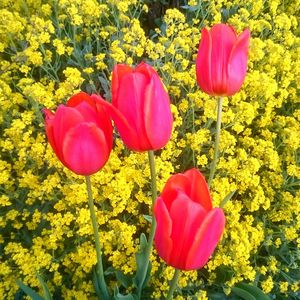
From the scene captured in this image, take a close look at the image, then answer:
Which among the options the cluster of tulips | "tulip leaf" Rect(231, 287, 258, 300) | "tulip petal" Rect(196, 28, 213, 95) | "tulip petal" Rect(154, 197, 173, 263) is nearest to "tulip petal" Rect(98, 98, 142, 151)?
the cluster of tulips

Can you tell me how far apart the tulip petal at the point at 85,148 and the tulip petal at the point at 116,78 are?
0.16 ft

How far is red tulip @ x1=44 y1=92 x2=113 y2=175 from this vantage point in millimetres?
689

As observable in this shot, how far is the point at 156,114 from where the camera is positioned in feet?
2.27

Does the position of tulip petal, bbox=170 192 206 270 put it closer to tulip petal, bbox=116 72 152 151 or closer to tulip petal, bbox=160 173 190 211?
tulip petal, bbox=160 173 190 211

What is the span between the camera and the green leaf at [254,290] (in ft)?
4.14

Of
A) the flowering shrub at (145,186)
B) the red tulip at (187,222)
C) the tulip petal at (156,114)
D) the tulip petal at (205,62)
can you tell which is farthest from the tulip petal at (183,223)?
the flowering shrub at (145,186)

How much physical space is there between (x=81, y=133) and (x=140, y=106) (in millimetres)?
96

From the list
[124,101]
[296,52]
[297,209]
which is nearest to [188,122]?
[297,209]

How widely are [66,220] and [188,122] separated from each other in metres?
0.53

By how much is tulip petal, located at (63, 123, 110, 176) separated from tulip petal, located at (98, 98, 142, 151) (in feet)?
0.10

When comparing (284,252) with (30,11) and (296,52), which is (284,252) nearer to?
A: (296,52)

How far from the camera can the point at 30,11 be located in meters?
1.99

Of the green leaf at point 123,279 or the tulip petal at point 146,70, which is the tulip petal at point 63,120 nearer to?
the tulip petal at point 146,70

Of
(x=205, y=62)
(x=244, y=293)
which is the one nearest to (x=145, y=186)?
(x=244, y=293)
